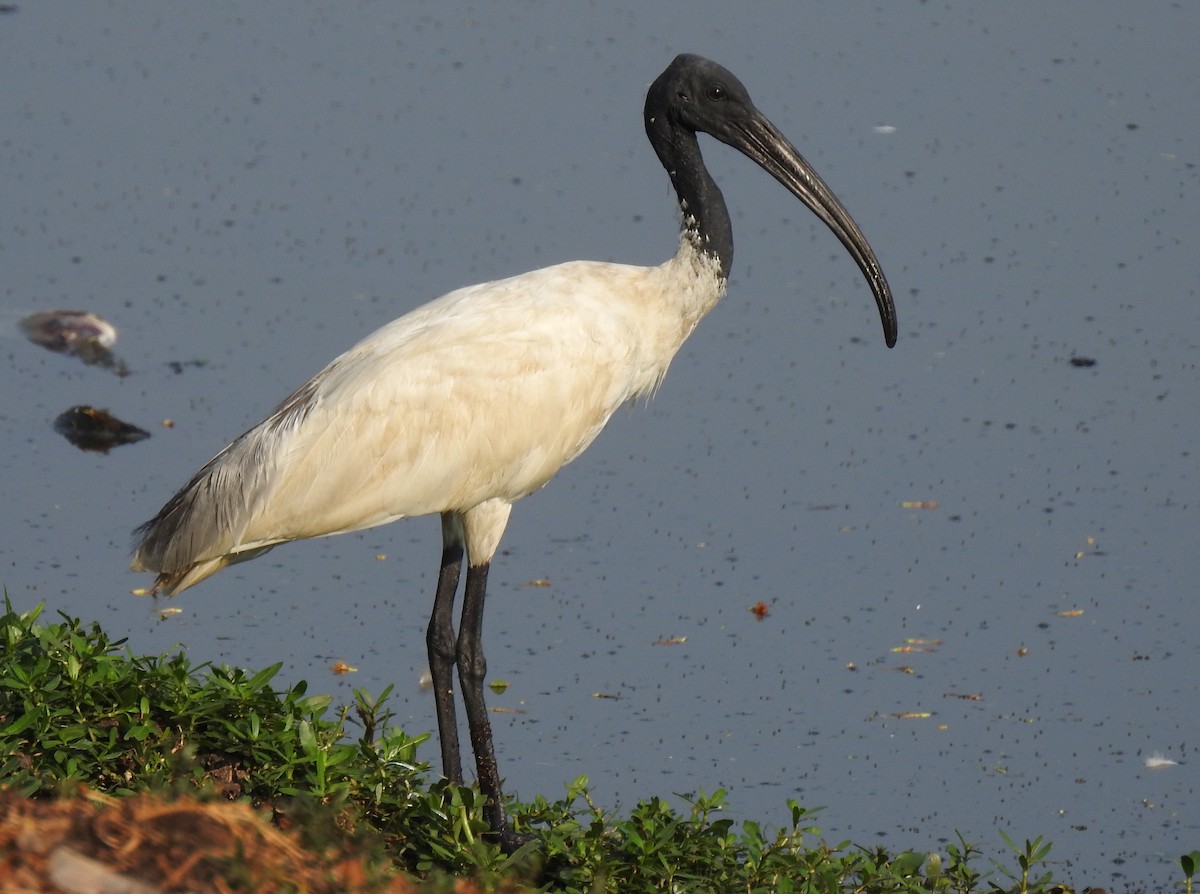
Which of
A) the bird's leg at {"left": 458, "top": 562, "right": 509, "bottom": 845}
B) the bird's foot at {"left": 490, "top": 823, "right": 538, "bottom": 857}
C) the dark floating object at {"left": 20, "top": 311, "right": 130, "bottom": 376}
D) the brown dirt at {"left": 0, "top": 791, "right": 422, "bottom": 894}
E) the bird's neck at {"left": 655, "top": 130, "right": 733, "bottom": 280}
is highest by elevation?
the bird's neck at {"left": 655, "top": 130, "right": 733, "bottom": 280}

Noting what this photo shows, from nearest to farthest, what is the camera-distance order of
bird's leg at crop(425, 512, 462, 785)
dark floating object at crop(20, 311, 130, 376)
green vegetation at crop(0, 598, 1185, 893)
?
1. green vegetation at crop(0, 598, 1185, 893)
2. bird's leg at crop(425, 512, 462, 785)
3. dark floating object at crop(20, 311, 130, 376)

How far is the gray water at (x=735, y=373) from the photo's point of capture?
622 centimetres

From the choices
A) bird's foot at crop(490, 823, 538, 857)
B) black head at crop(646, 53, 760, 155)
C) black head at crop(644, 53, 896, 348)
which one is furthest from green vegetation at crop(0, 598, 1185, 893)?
black head at crop(646, 53, 760, 155)

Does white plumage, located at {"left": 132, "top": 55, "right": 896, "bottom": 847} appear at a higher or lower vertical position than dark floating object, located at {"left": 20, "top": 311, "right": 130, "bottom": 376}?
higher

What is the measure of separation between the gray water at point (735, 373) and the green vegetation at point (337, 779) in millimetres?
870

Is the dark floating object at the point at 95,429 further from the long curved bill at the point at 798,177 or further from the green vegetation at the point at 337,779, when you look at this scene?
the long curved bill at the point at 798,177

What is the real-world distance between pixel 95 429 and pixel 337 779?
3293mm

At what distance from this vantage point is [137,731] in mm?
4676

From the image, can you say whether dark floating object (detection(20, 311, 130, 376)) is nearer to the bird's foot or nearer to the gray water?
the gray water

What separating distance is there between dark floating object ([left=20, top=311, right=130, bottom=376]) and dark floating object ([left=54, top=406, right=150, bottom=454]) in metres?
0.48

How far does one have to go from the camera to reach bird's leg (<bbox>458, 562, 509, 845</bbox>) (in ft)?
17.7

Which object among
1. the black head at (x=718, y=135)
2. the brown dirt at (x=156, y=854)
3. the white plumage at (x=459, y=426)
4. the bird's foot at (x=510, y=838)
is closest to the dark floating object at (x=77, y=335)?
the white plumage at (x=459, y=426)

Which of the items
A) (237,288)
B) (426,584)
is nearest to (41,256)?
(237,288)

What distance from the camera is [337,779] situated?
487cm
